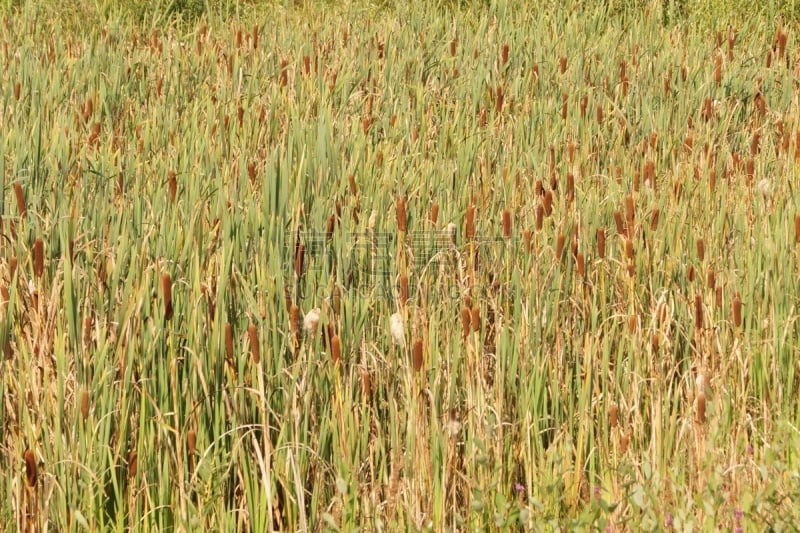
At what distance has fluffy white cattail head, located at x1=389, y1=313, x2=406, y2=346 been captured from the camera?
2.41 metres

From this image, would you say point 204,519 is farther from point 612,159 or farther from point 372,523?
point 612,159

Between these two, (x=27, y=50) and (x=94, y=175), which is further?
(x=27, y=50)

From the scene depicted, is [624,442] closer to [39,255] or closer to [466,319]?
[466,319]

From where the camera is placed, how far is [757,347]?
2.60m

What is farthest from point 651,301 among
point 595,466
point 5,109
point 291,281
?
point 5,109

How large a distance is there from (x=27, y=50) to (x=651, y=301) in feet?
11.2

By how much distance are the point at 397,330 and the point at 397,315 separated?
47 millimetres

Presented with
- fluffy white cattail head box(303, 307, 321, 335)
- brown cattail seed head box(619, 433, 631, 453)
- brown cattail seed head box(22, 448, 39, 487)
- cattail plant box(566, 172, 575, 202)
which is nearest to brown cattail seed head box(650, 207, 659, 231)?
cattail plant box(566, 172, 575, 202)

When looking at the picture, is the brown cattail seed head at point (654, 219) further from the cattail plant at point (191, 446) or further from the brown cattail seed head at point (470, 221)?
the cattail plant at point (191, 446)

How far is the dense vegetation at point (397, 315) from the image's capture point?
2.17 meters

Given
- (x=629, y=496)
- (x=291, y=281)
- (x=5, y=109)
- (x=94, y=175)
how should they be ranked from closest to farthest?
(x=629, y=496), (x=291, y=281), (x=94, y=175), (x=5, y=109)

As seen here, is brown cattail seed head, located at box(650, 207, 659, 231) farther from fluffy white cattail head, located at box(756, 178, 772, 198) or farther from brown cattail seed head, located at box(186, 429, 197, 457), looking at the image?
brown cattail seed head, located at box(186, 429, 197, 457)

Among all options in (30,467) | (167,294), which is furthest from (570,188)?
(30,467)
